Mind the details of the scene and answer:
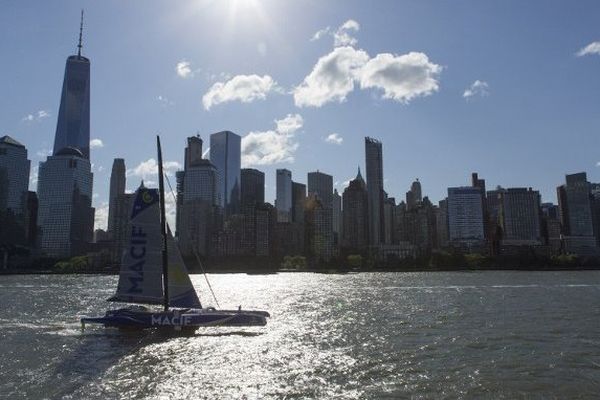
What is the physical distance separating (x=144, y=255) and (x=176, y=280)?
12.2 ft

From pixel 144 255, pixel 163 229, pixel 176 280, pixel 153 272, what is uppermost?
pixel 163 229

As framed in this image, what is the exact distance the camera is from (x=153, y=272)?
4994 cm

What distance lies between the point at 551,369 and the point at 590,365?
10.4ft

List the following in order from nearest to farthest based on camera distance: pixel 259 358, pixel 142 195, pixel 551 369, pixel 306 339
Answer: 1. pixel 551 369
2. pixel 259 358
3. pixel 306 339
4. pixel 142 195

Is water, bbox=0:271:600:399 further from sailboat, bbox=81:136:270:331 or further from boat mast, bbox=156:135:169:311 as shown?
boat mast, bbox=156:135:169:311

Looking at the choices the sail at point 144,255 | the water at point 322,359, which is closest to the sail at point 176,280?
the sail at point 144,255

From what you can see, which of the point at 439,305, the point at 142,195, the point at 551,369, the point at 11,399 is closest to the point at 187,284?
the point at 142,195

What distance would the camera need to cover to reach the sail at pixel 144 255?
49719mm

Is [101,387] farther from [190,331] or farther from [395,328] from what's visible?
[395,328]

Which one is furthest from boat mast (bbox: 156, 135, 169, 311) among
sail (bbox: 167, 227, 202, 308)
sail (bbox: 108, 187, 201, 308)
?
sail (bbox: 167, 227, 202, 308)

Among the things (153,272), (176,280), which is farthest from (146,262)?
(176,280)

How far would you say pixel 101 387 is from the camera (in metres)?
30.2

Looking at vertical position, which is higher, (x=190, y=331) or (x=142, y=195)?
(x=142, y=195)

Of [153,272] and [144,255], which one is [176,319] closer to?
[153,272]
